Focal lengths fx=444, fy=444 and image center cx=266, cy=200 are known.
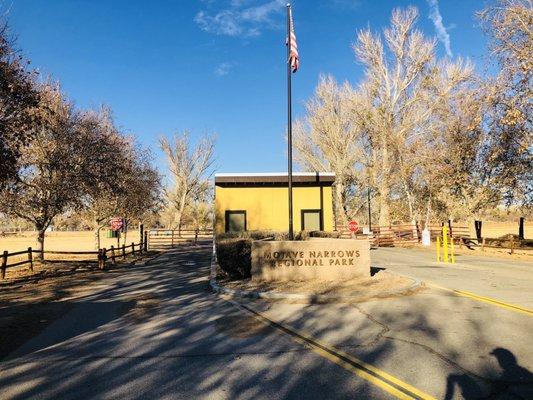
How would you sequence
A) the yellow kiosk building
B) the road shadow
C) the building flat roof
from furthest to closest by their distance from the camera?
the yellow kiosk building → the building flat roof → the road shadow

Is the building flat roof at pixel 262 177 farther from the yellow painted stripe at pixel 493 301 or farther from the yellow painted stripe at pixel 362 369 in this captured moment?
the yellow painted stripe at pixel 362 369

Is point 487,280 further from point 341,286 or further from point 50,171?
point 50,171

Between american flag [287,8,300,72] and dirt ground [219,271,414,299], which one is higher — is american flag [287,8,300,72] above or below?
above

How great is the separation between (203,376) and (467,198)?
28836 mm

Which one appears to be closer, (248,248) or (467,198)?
(248,248)

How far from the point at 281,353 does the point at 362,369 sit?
1244mm

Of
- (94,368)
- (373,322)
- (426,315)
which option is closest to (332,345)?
(373,322)

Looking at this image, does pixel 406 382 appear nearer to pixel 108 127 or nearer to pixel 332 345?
pixel 332 345

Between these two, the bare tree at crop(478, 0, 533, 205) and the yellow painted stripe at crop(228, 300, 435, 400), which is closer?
the yellow painted stripe at crop(228, 300, 435, 400)

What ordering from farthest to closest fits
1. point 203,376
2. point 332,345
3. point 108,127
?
1. point 108,127
2. point 332,345
3. point 203,376

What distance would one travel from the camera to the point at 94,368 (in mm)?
5762

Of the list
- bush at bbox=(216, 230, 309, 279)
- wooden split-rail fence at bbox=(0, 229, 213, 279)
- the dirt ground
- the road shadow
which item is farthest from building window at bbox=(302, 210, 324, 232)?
the road shadow

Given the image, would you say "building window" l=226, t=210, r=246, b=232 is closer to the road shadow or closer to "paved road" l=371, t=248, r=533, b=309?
"paved road" l=371, t=248, r=533, b=309

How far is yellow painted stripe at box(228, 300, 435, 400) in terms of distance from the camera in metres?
4.68
